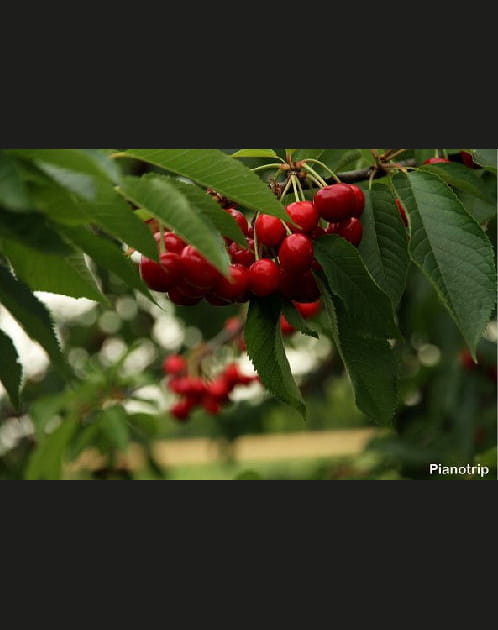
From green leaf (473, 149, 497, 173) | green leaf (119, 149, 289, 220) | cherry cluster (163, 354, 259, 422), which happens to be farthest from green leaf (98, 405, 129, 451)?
green leaf (119, 149, 289, 220)

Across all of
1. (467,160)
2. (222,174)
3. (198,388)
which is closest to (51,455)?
(198,388)

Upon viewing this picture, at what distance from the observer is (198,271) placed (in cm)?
115

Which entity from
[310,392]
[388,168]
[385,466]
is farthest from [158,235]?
[310,392]

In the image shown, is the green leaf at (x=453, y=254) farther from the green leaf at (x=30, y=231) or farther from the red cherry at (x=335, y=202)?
the green leaf at (x=30, y=231)

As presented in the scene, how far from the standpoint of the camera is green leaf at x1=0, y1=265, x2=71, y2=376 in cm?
93

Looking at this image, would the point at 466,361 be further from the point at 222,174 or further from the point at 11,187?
the point at 11,187

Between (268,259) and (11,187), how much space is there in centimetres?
51

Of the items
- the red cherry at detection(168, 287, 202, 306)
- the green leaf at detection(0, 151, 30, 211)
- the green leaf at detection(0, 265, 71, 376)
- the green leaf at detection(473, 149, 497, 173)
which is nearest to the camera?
the green leaf at detection(0, 151, 30, 211)

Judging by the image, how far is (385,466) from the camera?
10.2 feet

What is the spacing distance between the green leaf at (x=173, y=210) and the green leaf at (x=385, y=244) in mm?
418

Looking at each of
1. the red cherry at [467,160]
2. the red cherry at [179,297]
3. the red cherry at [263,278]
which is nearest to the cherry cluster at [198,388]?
the red cherry at [467,160]

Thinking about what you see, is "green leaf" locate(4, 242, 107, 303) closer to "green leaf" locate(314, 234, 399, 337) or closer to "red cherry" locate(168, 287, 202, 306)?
"red cherry" locate(168, 287, 202, 306)

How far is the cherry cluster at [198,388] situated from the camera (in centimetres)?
330

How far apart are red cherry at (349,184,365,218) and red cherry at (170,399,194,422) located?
85.2 inches
